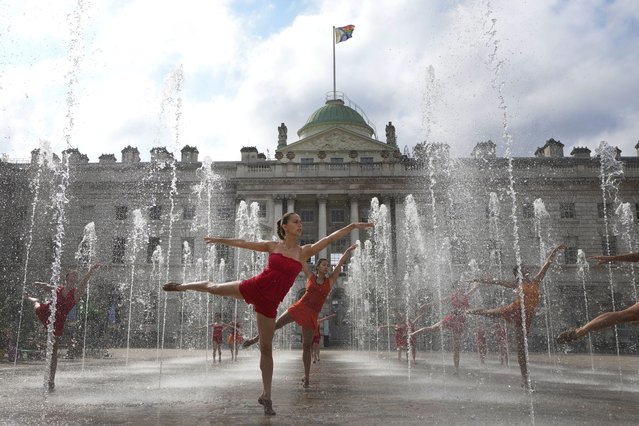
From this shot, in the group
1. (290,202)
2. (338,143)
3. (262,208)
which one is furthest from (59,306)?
(338,143)

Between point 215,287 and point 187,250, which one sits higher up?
point 187,250

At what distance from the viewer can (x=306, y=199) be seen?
42.5 m

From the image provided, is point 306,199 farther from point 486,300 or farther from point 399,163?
point 486,300

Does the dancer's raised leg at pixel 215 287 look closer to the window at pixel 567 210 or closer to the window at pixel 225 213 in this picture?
the window at pixel 225 213

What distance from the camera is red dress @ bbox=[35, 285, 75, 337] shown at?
743 centimetres

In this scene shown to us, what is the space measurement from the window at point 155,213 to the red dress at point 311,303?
37.4 metres

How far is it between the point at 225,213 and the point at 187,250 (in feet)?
14.1

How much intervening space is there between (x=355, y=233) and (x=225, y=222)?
1045cm

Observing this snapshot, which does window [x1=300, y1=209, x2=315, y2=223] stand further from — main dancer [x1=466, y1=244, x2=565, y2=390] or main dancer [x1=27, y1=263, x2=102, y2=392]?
main dancer [x1=466, y1=244, x2=565, y2=390]

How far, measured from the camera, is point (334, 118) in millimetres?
47062

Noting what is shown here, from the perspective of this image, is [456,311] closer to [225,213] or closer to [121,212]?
[225,213]

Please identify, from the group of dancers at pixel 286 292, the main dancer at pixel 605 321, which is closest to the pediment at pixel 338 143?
the group of dancers at pixel 286 292

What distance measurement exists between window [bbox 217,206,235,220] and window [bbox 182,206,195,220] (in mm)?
2073

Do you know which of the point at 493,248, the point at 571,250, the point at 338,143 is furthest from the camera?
the point at 338,143
